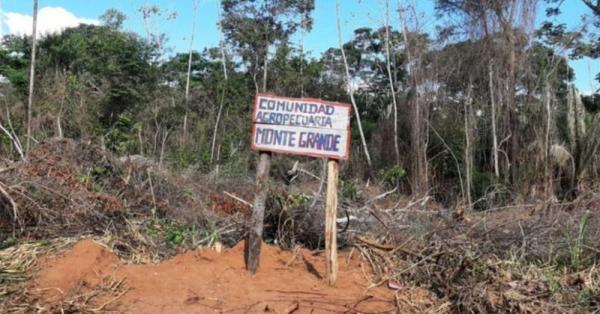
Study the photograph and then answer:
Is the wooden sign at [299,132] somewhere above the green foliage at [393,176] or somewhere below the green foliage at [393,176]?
above

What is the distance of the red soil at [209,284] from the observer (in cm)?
470

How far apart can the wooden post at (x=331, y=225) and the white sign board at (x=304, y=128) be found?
0.15 metres

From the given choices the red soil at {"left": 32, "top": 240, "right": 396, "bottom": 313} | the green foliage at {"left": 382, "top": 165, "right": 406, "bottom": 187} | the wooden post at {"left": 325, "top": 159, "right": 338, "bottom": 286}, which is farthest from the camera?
the green foliage at {"left": 382, "top": 165, "right": 406, "bottom": 187}

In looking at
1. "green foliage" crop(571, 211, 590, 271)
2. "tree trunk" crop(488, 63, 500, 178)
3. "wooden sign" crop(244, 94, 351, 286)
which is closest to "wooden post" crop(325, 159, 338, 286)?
"wooden sign" crop(244, 94, 351, 286)

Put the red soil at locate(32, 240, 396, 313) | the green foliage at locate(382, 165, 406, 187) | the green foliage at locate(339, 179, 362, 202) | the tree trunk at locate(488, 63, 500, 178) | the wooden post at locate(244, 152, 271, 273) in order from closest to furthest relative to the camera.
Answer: the red soil at locate(32, 240, 396, 313), the wooden post at locate(244, 152, 271, 273), the green foliage at locate(339, 179, 362, 202), the green foliage at locate(382, 165, 406, 187), the tree trunk at locate(488, 63, 500, 178)

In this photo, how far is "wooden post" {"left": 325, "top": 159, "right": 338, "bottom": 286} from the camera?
522 centimetres

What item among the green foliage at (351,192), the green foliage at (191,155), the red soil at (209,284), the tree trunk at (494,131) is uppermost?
the tree trunk at (494,131)

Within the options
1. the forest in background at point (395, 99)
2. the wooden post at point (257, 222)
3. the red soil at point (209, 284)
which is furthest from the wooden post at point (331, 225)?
the forest in background at point (395, 99)

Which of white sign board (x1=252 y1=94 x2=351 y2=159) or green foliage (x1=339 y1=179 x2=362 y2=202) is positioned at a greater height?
white sign board (x1=252 y1=94 x2=351 y2=159)

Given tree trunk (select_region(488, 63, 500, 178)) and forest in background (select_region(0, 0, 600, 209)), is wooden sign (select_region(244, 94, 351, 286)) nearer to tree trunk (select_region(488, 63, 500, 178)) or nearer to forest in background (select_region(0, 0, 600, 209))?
forest in background (select_region(0, 0, 600, 209))

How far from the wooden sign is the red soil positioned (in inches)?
12.2

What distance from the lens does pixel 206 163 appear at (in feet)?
55.5

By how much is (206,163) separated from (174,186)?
348 inches

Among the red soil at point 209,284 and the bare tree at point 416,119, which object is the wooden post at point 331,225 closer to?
the red soil at point 209,284
